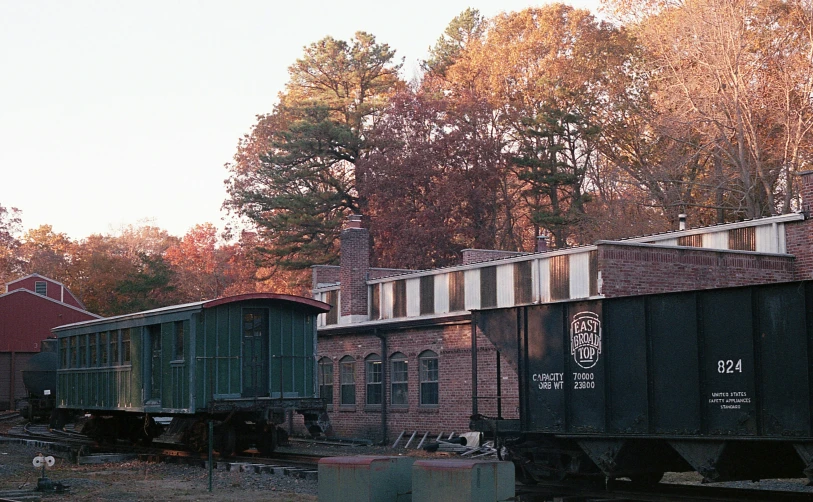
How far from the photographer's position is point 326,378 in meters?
32.7

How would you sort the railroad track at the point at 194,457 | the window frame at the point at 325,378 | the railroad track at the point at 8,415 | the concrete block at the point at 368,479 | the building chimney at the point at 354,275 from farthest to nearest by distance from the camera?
the railroad track at the point at 8,415, the building chimney at the point at 354,275, the window frame at the point at 325,378, the railroad track at the point at 194,457, the concrete block at the point at 368,479

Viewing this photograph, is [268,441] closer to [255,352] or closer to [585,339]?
[255,352]

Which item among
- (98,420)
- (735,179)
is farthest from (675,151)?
(98,420)

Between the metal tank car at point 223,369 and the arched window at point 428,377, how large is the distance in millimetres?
5002

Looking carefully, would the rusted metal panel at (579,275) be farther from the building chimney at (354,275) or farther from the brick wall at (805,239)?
the building chimney at (354,275)

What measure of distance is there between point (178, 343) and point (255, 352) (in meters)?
1.73

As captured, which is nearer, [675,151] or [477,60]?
[675,151]

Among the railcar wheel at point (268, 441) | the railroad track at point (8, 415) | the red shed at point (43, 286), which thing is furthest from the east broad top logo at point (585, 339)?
the red shed at point (43, 286)

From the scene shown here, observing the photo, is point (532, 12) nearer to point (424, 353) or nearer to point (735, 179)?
point (735, 179)

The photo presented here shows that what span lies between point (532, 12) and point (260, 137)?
1940 centimetres

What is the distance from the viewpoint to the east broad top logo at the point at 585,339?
14.6 metres

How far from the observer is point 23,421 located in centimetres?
4203

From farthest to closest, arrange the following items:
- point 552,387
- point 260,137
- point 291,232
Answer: point 260,137 < point 291,232 < point 552,387

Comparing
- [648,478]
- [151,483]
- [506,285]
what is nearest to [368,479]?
[648,478]
